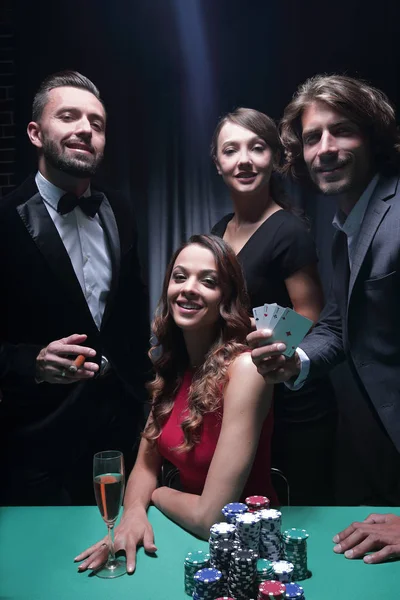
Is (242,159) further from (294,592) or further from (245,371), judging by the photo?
(294,592)

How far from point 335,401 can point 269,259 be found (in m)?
0.64

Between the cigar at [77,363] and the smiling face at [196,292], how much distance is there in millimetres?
411

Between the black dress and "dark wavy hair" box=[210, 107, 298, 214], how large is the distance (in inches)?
2.4

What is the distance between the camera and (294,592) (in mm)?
1324

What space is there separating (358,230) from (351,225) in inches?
1.4

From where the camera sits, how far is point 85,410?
2328 mm

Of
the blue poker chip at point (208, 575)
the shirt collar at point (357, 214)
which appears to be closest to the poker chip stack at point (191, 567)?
the blue poker chip at point (208, 575)

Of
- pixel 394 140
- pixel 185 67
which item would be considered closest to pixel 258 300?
pixel 394 140

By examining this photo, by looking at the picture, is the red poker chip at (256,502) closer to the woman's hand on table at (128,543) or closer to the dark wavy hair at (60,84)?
the woman's hand on table at (128,543)

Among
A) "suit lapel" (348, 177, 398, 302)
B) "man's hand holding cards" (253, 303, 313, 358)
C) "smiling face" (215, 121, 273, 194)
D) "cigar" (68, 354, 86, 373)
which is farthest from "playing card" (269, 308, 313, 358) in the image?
"cigar" (68, 354, 86, 373)

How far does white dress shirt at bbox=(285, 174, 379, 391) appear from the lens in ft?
6.91

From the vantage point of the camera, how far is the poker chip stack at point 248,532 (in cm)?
145

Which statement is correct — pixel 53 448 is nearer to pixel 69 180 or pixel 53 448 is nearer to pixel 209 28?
pixel 69 180

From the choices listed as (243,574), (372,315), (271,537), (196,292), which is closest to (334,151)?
(372,315)
